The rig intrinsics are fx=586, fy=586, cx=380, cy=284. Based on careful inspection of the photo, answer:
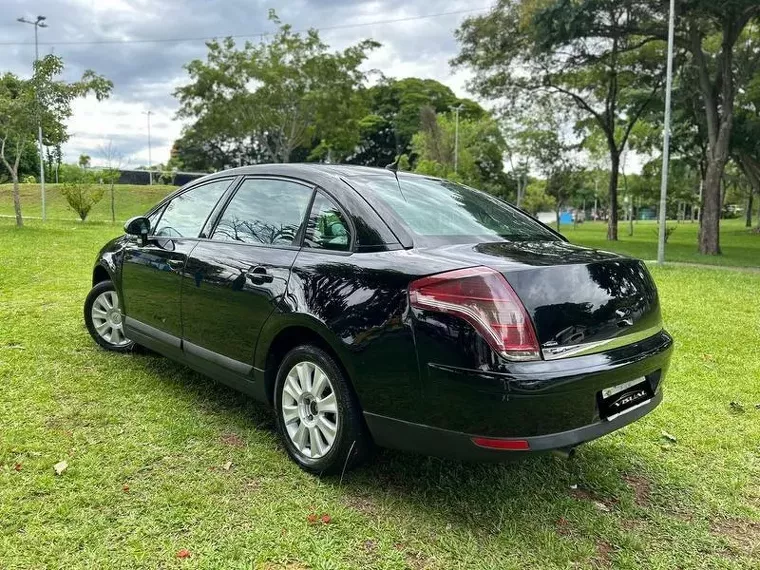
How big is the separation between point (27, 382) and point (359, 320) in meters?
2.87

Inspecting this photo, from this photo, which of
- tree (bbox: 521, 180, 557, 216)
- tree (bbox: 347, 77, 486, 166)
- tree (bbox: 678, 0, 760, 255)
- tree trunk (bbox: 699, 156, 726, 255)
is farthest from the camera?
tree (bbox: 347, 77, 486, 166)

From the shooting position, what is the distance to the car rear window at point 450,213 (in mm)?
2936

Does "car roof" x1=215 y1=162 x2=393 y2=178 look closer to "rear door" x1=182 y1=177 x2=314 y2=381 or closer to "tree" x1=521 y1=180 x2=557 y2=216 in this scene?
"rear door" x1=182 y1=177 x2=314 y2=381

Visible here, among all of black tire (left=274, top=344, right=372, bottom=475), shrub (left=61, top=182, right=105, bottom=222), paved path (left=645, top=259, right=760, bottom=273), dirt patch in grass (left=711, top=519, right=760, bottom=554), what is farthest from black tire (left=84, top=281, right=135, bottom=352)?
shrub (left=61, top=182, right=105, bottom=222)

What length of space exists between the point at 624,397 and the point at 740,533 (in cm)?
76

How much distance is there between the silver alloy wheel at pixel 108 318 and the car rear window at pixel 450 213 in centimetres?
269

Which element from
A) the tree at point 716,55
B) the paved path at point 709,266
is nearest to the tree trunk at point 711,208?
the tree at point 716,55

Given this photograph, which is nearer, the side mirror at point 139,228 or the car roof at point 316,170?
the car roof at point 316,170

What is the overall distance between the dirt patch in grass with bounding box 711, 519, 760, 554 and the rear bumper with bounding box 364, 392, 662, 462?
0.61m

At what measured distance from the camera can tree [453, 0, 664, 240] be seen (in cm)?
1662

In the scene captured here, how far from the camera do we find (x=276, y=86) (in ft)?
77.2

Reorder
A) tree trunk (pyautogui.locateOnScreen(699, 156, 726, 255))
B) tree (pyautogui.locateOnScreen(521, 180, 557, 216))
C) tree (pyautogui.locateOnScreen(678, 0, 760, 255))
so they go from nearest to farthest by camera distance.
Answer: tree (pyautogui.locateOnScreen(678, 0, 760, 255))
tree trunk (pyautogui.locateOnScreen(699, 156, 726, 255))
tree (pyautogui.locateOnScreen(521, 180, 557, 216))

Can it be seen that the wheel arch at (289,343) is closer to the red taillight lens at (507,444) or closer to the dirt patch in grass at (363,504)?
the dirt patch in grass at (363,504)

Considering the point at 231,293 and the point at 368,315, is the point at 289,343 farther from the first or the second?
the point at 368,315
